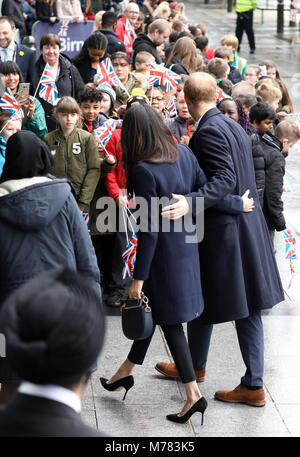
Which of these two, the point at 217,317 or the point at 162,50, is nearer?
the point at 217,317

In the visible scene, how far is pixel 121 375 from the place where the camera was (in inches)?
190

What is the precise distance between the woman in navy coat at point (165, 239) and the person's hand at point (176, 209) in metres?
0.04

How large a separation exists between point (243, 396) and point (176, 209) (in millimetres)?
1274

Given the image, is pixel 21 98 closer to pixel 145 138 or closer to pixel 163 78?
pixel 163 78

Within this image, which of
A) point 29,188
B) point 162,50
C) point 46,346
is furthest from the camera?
point 162,50

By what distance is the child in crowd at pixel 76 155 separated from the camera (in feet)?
20.0

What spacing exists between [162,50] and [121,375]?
8.25 metres

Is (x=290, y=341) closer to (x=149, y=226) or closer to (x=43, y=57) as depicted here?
(x=149, y=226)

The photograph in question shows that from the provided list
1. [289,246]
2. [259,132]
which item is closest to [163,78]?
[259,132]

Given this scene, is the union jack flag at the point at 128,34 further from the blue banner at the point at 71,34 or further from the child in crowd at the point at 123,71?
the child in crowd at the point at 123,71

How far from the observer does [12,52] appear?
26.1ft

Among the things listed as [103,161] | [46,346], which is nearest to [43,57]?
[103,161]

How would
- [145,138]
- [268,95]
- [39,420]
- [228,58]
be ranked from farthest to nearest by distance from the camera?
1. [228,58]
2. [268,95]
3. [145,138]
4. [39,420]
